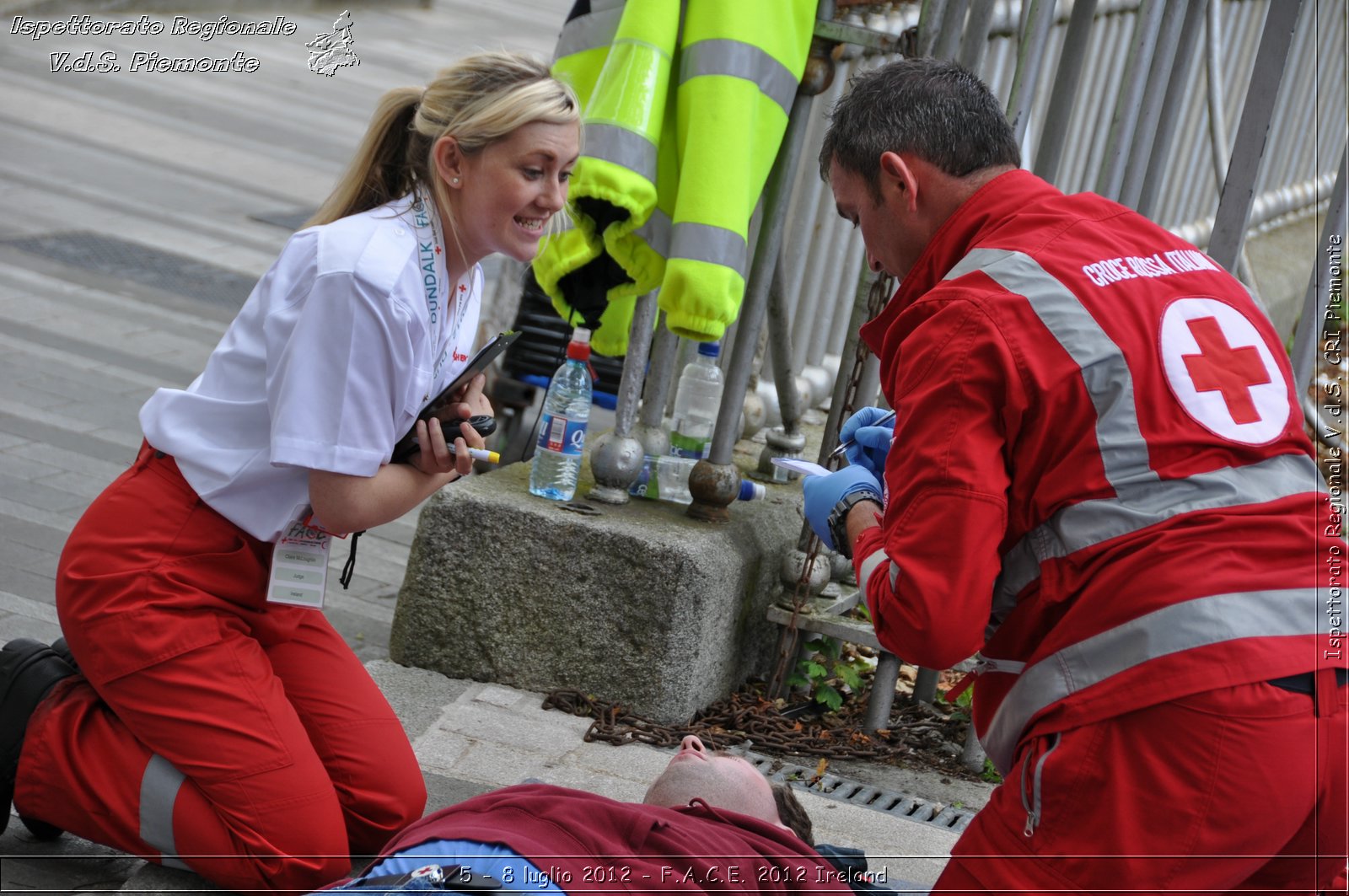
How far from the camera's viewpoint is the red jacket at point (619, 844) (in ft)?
6.99

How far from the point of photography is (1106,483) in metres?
2.08

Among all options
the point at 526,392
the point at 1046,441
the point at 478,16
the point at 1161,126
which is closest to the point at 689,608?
the point at 1046,441

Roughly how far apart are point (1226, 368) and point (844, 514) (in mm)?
721

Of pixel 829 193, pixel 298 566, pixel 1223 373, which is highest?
pixel 829 193

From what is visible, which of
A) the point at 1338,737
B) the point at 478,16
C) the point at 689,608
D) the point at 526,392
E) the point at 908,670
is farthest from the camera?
the point at 478,16

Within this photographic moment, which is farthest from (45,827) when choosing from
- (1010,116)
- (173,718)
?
(1010,116)

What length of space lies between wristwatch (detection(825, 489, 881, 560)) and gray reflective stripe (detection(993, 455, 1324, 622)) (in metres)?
0.42

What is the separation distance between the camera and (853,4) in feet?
12.3

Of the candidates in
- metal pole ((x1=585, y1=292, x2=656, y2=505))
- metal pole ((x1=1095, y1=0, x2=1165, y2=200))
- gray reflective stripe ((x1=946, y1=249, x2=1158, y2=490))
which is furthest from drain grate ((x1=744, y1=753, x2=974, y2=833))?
metal pole ((x1=1095, y1=0, x2=1165, y2=200))

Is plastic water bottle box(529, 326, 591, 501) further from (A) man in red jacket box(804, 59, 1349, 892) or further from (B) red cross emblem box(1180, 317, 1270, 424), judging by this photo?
(B) red cross emblem box(1180, 317, 1270, 424)

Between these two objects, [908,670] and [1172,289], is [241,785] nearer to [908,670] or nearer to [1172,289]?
[1172,289]

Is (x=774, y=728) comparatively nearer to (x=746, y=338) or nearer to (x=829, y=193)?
(x=746, y=338)

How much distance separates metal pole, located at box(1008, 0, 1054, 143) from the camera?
3588 mm

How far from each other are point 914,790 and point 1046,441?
1.72 meters
